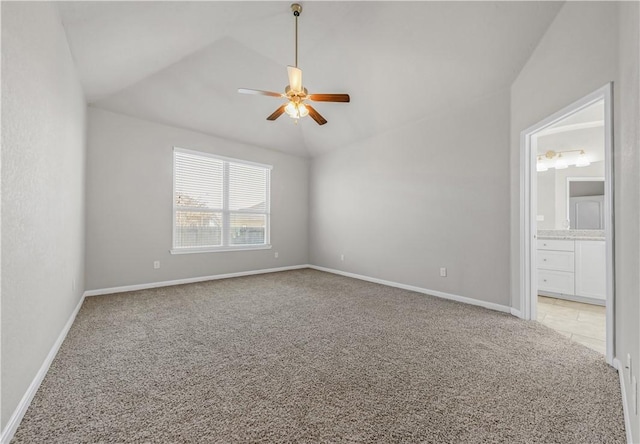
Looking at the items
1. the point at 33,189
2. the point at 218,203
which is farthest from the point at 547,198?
the point at 33,189

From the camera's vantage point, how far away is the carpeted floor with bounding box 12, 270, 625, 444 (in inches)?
51.8

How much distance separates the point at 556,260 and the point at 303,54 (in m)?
4.50

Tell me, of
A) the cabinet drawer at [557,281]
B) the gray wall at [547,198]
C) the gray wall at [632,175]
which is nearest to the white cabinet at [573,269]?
the cabinet drawer at [557,281]

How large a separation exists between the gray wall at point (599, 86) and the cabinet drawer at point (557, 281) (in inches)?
55.0

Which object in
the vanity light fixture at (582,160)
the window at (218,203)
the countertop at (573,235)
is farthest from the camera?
the window at (218,203)

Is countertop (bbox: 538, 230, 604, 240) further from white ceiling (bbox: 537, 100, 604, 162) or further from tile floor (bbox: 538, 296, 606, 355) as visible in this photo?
white ceiling (bbox: 537, 100, 604, 162)

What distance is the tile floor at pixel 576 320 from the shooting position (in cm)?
247

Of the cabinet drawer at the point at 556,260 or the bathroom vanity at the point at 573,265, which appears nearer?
the bathroom vanity at the point at 573,265

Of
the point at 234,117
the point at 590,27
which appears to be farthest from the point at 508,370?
the point at 234,117

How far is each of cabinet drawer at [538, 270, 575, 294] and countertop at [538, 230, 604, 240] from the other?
1.60 feet

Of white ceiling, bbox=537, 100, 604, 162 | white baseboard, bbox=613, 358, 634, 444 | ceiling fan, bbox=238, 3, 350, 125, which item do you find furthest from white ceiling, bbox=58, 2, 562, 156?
white baseboard, bbox=613, 358, 634, 444

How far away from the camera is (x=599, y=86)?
206 centimetres

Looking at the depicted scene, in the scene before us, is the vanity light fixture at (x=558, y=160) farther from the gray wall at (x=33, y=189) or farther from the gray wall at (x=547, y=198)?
the gray wall at (x=33, y=189)

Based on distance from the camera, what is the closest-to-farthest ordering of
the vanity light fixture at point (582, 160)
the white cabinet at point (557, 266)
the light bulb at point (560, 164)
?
the white cabinet at point (557, 266)
the vanity light fixture at point (582, 160)
the light bulb at point (560, 164)
